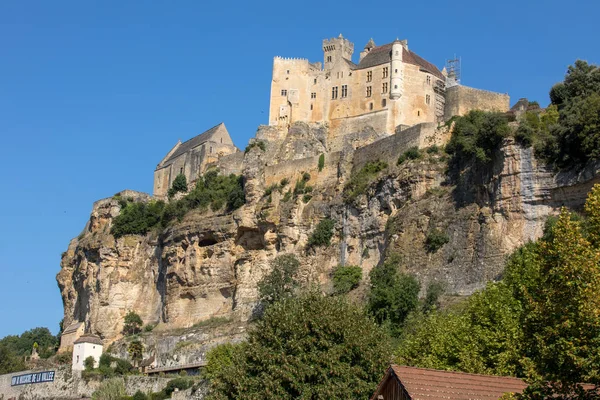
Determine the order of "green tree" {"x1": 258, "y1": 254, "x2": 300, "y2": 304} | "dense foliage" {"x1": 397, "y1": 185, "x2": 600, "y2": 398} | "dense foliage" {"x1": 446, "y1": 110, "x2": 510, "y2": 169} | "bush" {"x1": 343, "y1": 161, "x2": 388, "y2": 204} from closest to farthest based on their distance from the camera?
"dense foliage" {"x1": 397, "y1": 185, "x2": 600, "y2": 398}
"dense foliage" {"x1": 446, "y1": 110, "x2": 510, "y2": 169}
"green tree" {"x1": 258, "y1": 254, "x2": 300, "y2": 304}
"bush" {"x1": 343, "y1": 161, "x2": 388, "y2": 204}

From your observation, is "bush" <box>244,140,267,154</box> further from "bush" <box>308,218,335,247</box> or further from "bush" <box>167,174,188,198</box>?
"bush" <box>308,218,335,247</box>

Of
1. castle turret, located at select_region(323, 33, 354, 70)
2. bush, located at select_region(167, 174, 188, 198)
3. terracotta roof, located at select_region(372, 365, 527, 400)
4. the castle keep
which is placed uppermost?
castle turret, located at select_region(323, 33, 354, 70)

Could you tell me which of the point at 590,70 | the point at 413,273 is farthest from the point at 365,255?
the point at 590,70

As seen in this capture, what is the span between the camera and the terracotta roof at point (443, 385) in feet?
70.7

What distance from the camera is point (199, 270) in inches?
2687

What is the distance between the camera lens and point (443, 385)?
22031 millimetres

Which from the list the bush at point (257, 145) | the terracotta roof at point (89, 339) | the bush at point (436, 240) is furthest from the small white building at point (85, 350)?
the bush at point (436, 240)

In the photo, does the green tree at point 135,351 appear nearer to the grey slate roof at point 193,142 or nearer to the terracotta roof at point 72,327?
the terracotta roof at point 72,327

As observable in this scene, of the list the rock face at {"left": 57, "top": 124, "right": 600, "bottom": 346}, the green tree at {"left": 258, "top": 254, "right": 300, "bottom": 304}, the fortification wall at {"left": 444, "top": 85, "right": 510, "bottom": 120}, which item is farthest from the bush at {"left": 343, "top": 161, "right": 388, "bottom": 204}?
the fortification wall at {"left": 444, "top": 85, "right": 510, "bottom": 120}

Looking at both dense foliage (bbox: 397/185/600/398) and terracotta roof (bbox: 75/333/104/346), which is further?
terracotta roof (bbox: 75/333/104/346)

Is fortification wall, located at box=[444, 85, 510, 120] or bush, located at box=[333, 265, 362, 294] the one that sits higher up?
fortification wall, located at box=[444, 85, 510, 120]

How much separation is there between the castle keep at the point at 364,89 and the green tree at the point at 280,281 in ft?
58.6

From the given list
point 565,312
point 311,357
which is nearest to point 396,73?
point 311,357

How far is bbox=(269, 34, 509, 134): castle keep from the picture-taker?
7575 cm
